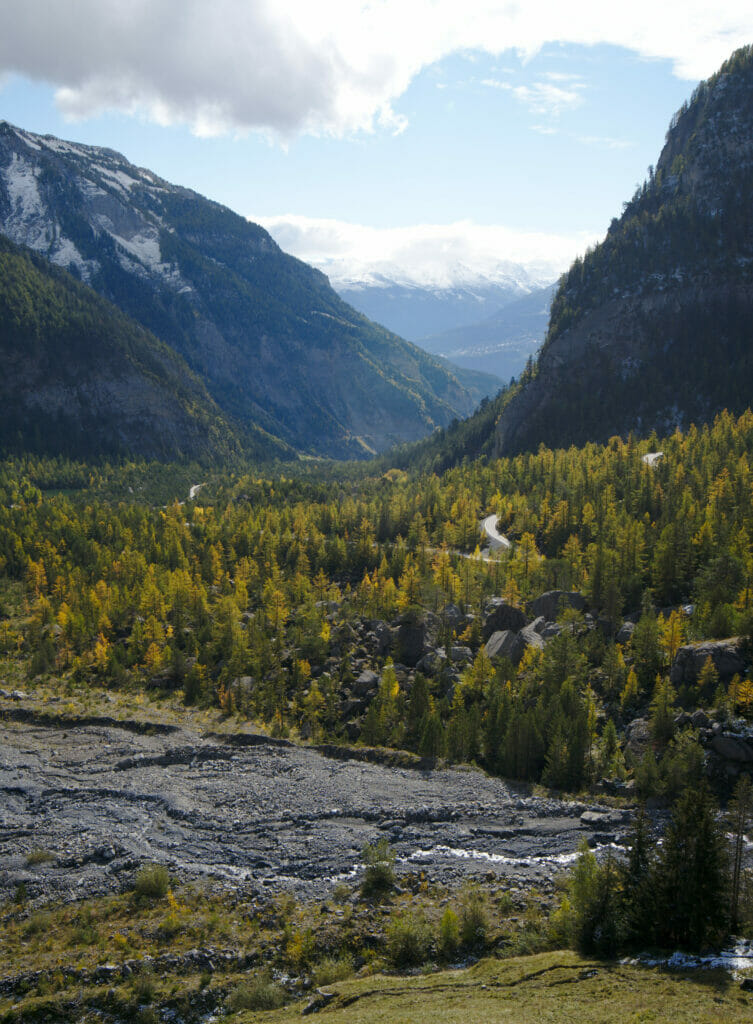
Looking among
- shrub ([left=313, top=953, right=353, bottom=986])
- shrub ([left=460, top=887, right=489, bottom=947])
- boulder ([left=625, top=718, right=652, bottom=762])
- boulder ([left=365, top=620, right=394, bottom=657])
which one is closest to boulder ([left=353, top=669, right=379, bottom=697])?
boulder ([left=365, top=620, right=394, bottom=657])

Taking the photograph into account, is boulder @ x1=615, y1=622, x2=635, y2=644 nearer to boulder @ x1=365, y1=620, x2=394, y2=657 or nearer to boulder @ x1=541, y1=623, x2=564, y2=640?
boulder @ x1=541, y1=623, x2=564, y2=640

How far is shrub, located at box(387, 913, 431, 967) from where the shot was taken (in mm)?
43094

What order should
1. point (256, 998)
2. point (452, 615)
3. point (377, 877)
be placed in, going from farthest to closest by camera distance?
1. point (452, 615)
2. point (377, 877)
3. point (256, 998)

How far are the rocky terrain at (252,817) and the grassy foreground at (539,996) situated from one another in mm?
12374

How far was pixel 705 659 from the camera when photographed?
73875 mm

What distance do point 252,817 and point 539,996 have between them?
111 ft

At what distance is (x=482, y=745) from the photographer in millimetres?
74938

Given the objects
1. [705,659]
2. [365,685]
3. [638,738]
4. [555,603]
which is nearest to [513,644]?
[555,603]

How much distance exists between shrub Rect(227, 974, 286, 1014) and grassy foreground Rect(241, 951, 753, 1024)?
841 millimetres

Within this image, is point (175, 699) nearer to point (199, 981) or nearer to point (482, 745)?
point (482, 745)

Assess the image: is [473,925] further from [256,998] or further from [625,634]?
[625,634]

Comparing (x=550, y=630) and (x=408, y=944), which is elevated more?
(x=550, y=630)

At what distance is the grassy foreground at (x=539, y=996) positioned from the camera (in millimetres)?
32156

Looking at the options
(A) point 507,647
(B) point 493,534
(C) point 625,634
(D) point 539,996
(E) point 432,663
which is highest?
(B) point 493,534
